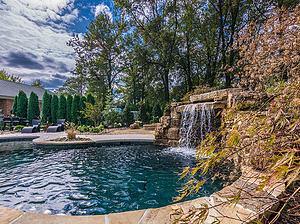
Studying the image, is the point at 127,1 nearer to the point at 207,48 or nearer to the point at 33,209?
the point at 207,48

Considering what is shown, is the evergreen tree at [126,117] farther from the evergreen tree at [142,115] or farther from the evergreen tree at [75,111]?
the evergreen tree at [75,111]

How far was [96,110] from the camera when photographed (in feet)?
37.7

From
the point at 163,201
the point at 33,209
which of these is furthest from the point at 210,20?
the point at 33,209

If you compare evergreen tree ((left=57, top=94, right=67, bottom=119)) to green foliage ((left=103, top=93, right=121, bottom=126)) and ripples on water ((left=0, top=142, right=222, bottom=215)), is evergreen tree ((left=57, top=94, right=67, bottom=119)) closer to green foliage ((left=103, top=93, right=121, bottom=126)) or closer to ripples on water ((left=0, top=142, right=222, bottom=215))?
green foliage ((left=103, top=93, right=121, bottom=126))

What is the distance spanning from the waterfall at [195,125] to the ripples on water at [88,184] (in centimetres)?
176

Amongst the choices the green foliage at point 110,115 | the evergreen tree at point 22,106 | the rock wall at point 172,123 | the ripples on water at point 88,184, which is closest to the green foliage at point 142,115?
the green foliage at point 110,115

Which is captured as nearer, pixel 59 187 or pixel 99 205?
pixel 99 205

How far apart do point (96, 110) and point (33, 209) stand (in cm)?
1015

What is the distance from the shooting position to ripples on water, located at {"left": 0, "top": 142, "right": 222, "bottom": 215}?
6.47ft

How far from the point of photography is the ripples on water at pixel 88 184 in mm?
1972

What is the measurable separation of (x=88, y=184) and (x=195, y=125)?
4.42m

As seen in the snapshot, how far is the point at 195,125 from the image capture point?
5703 millimetres

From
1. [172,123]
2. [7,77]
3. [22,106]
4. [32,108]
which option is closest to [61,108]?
[32,108]

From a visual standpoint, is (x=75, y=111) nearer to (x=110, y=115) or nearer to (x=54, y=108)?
(x=54, y=108)
